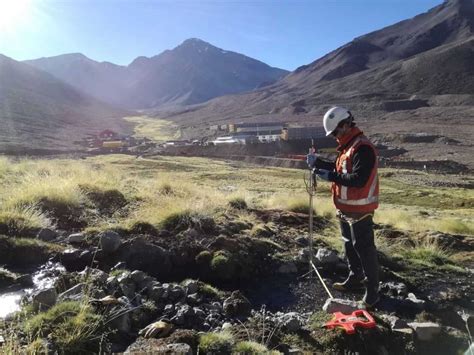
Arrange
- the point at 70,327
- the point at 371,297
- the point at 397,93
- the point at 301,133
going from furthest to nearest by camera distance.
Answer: the point at 397,93 < the point at 301,133 < the point at 371,297 < the point at 70,327

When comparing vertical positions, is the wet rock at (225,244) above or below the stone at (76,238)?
below

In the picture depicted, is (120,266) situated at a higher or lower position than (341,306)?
higher

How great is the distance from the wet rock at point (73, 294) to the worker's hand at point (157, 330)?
776 mm

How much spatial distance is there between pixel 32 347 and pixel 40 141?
6412 cm

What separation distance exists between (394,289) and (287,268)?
1.59m

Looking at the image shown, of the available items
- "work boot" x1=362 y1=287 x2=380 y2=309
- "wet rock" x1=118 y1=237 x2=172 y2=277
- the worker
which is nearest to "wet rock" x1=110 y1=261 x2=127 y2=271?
"wet rock" x1=118 y1=237 x2=172 y2=277

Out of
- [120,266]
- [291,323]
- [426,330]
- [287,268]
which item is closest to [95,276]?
[120,266]

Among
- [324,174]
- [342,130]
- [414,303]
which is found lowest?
[414,303]

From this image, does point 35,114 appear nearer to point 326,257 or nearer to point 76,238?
point 76,238

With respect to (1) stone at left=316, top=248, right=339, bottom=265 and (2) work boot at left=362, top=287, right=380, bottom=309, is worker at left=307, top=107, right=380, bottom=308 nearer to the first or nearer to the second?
(2) work boot at left=362, top=287, right=380, bottom=309

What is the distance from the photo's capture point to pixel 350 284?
6.24 metres

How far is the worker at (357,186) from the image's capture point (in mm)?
5379

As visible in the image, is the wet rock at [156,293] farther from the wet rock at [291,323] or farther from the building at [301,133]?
the building at [301,133]

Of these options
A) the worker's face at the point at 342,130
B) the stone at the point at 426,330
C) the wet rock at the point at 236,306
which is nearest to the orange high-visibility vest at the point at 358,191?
the worker's face at the point at 342,130
